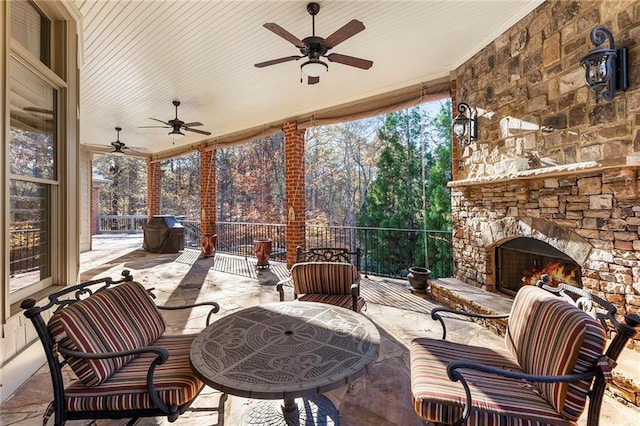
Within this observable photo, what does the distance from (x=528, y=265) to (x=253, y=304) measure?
10.5 ft

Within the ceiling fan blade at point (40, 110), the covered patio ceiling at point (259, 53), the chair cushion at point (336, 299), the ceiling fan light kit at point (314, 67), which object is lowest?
the chair cushion at point (336, 299)

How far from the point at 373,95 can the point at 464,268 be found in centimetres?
280

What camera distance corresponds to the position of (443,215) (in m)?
6.91

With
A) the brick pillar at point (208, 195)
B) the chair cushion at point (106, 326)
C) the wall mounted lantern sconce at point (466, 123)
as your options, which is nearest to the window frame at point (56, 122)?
the chair cushion at point (106, 326)

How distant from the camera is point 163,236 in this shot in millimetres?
7930

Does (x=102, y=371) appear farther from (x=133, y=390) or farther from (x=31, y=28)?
(x=31, y=28)

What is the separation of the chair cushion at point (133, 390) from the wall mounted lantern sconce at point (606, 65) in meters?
3.19

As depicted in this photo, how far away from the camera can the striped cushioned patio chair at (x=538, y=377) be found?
1255mm

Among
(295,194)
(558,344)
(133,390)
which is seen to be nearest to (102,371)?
(133,390)

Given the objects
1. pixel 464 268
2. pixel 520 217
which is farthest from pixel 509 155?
pixel 464 268

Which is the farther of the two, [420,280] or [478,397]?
[420,280]

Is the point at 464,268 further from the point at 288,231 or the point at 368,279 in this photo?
the point at 288,231

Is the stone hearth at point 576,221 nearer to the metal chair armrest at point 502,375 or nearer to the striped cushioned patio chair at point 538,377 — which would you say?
the striped cushioned patio chair at point 538,377

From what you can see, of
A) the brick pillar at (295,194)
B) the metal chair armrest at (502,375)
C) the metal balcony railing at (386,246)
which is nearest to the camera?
the metal chair armrest at (502,375)
